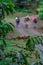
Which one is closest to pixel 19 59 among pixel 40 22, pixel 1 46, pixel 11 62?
pixel 11 62

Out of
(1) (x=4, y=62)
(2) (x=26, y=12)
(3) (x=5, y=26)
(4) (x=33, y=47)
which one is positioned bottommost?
(2) (x=26, y=12)

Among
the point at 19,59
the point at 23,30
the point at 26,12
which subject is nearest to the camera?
the point at 19,59

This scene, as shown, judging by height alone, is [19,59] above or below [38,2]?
above

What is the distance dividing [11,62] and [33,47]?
371 mm

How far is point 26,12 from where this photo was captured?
24141 mm

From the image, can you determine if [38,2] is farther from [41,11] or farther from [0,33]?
[0,33]

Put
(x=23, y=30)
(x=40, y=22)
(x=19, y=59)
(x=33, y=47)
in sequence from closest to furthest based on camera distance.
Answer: (x=19, y=59) < (x=33, y=47) < (x=23, y=30) < (x=40, y=22)

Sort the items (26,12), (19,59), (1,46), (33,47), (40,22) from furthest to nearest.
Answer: (26,12)
(40,22)
(1,46)
(33,47)
(19,59)

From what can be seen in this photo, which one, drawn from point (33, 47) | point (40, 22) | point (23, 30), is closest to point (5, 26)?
point (33, 47)

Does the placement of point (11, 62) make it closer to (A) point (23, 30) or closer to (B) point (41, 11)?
(A) point (23, 30)

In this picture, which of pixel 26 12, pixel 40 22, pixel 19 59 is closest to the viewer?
pixel 19 59

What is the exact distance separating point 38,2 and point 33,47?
2184 centimetres

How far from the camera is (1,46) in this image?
343 cm

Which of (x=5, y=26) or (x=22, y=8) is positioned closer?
(x=5, y=26)
